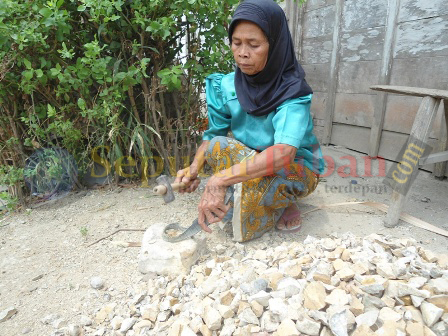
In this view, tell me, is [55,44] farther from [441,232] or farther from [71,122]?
[441,232]

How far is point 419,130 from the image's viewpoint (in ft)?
7.12

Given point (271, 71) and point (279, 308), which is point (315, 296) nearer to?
point (279, 308)

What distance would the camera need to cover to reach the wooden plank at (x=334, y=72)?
12.9 ft

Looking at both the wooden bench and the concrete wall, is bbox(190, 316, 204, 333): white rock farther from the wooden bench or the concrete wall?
the concrete wall

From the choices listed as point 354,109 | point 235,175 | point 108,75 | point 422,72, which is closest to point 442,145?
point 422,72

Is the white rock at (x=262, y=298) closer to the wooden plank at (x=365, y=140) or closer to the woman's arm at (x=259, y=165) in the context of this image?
the woman's arm at (x=259, y=165)

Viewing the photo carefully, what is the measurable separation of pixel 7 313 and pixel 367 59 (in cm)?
383

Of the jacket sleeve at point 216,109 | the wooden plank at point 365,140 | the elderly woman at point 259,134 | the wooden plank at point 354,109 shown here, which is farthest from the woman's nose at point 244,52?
the wooden plank at point 354,109

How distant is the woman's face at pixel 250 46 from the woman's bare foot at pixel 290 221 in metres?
1.00

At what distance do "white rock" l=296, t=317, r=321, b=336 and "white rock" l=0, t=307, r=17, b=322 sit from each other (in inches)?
53.3

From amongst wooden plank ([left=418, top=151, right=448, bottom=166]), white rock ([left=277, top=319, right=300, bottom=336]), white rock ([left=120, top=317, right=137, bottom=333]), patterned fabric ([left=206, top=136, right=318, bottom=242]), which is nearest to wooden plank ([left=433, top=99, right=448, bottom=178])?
wooden plank ([left=418, top=151, right=448, bottom=166])

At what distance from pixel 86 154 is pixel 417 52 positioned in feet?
10.3

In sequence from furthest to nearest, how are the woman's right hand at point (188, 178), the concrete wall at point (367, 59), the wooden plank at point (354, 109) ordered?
the wooden plank at point (354, 109)
the concrete wall at point (367, 59)
the woman's right hand at point (188, 178)

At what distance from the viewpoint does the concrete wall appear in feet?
9.85
